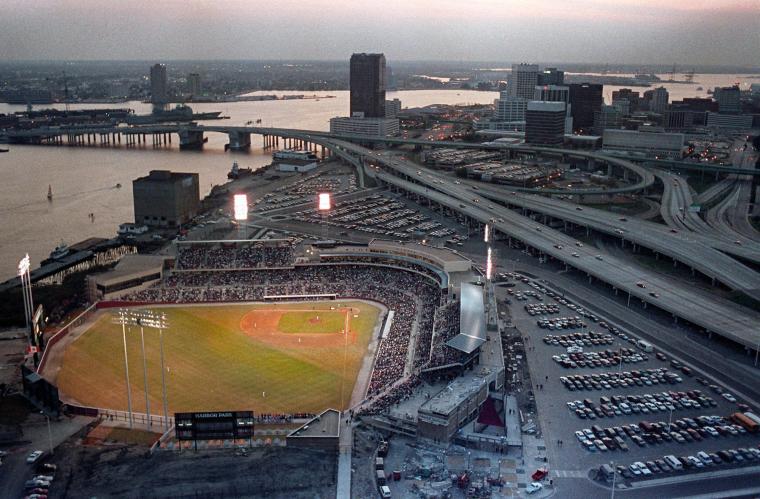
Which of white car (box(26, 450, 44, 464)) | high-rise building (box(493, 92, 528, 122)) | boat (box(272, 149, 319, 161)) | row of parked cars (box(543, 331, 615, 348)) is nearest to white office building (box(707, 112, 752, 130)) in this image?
high-rise building (box(493, 92, 528, 122))

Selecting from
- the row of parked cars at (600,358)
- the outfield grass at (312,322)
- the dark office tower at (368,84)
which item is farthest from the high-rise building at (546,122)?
the row of parked cars at (600,358)

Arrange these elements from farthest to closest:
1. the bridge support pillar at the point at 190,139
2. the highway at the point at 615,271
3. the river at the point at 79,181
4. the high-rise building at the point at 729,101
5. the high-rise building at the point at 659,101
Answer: the high-rise building at the point at 659,101, the high-rise building at the point at 729,101, the bridge support pillar at the point at 190,139, the river at the point at 79,181, the highway at the point at 615,271

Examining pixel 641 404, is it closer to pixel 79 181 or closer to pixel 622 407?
pixel 622 407

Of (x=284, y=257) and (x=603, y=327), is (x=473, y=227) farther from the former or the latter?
(x=603, y=327)

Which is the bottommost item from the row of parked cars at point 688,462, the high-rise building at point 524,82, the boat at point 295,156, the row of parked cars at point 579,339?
the row of parked cars at point 688,462

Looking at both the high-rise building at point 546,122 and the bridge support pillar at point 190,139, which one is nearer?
the high-rise building at point 546,122

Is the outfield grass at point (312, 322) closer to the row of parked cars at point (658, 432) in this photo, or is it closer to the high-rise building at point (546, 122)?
the row of parked cars at point (658, 432)
